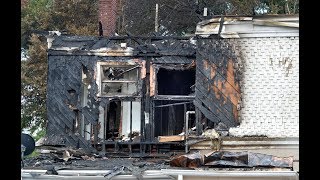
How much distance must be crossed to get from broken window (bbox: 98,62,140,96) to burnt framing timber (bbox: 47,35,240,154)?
139 millimetres

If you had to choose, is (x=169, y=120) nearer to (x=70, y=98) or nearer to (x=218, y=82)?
(x=218, y=82)

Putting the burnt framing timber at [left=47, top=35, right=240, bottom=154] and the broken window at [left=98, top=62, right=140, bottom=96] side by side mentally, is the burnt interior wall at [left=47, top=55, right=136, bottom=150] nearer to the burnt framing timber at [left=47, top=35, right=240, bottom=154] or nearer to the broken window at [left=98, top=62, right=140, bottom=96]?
the burnt framing timber at [left=47, top=35, right=240, bottom=154]

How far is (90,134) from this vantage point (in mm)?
15180

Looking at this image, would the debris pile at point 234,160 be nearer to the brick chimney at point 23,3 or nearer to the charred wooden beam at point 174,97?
the charred wooden beam at point 174,97

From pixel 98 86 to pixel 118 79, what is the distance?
751 mm

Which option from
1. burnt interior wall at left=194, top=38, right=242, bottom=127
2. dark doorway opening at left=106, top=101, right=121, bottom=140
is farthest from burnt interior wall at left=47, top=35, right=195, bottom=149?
dark doorway opening at left=106, top=101, right=121, bottom=140

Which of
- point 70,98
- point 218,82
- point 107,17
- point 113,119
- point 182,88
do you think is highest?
point 107,17

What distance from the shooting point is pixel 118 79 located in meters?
15.5

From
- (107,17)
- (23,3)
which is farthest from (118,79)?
(23,3)

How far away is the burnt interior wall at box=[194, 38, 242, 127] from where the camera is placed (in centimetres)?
1405

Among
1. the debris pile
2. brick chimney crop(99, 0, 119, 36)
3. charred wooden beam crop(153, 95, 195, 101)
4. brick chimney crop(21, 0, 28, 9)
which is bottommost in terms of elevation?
the debris pile
